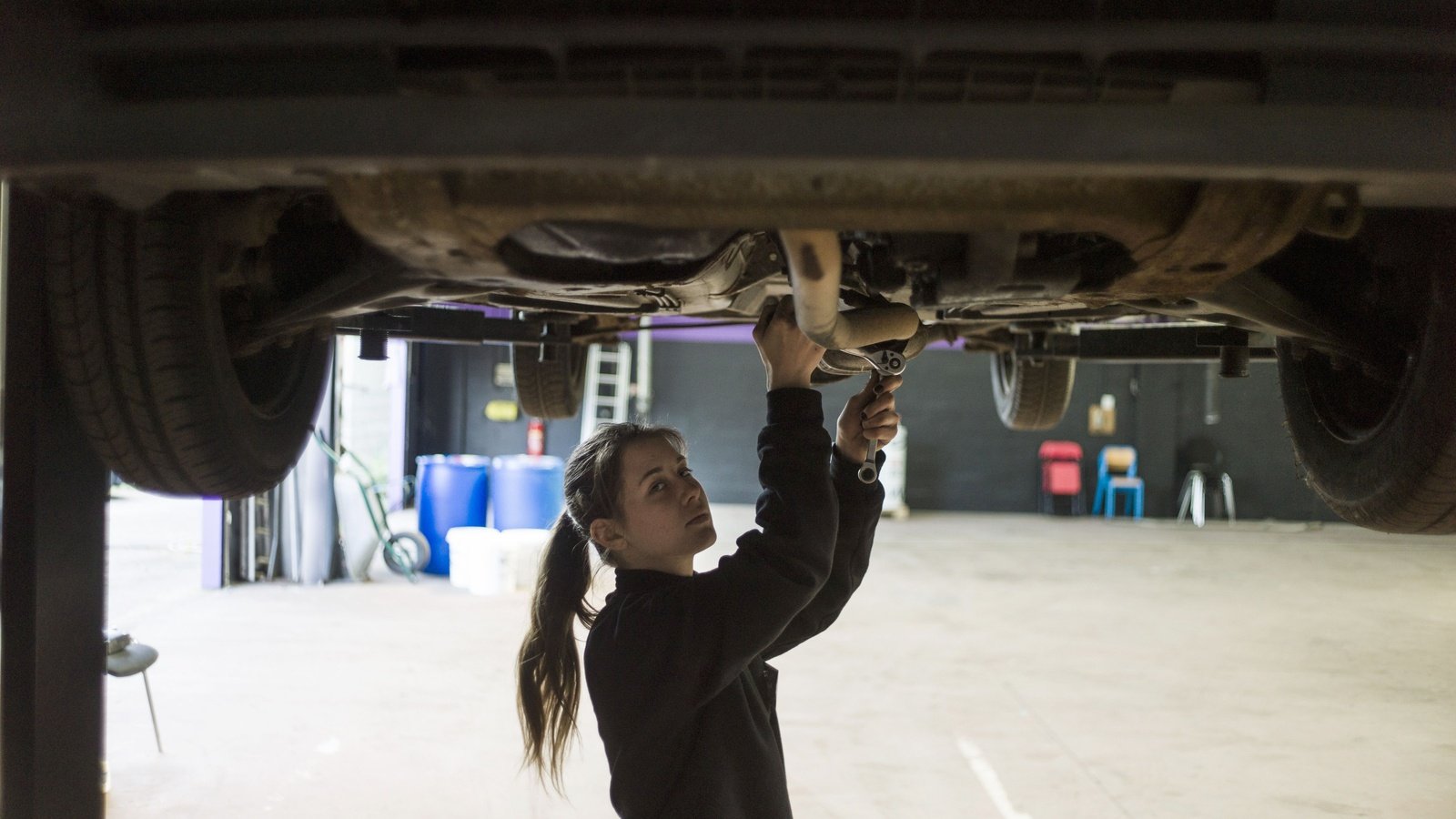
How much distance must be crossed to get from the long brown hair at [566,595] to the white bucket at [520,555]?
3.97 m

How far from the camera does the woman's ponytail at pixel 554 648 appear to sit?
1663mm

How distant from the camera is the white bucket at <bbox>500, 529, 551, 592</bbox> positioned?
224 inches

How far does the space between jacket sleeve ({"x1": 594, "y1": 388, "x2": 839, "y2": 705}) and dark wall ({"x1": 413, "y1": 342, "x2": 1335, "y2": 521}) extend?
9125mm

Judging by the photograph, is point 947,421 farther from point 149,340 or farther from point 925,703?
point 149,340

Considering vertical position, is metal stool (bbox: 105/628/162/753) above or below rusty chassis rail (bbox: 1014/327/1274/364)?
below

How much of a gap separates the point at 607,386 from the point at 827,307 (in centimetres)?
966

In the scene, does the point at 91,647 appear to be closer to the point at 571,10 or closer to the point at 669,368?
the point at 571,10

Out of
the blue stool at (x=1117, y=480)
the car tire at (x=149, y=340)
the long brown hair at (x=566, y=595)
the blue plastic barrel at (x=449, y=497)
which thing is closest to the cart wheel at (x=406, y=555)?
the blue plastic barrel at (x=449, y=497)

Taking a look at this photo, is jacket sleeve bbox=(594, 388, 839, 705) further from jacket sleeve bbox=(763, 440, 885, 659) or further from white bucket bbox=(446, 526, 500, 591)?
white bucket bbox=(446, 526, 500, 591)

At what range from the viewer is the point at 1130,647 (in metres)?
4.62

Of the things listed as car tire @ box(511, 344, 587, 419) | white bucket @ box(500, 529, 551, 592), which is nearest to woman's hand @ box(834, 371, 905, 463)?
car tire @ box(511, 344, 587, 419)

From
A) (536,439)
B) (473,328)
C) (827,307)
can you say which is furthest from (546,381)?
(536,439)

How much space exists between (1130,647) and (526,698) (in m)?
3.75

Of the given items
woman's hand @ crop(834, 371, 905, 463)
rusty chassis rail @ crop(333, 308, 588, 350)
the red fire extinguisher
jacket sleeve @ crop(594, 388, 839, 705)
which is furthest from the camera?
the red fire extinguisher
